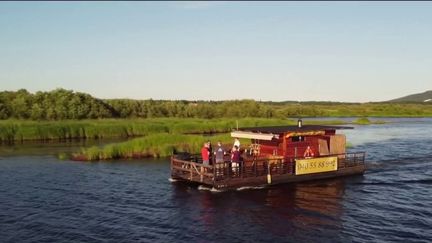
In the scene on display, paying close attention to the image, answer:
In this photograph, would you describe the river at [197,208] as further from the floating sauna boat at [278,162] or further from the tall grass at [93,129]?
the tall grass at [93,129]

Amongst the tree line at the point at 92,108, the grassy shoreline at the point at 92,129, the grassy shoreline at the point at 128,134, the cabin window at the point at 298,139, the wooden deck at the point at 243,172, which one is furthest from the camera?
the tree line at the point at 92,108

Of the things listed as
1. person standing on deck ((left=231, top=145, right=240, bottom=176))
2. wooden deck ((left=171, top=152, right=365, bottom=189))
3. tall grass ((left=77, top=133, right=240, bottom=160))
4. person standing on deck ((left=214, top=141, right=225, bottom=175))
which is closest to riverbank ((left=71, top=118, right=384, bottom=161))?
tall grass ((left=77, top=133, right=240, bottom=160))

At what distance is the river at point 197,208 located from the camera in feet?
68.5

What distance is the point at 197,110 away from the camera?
106438 millimetres

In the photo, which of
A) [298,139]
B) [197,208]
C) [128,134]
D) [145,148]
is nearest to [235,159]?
[197,208]

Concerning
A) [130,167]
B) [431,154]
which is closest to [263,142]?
[130,167]

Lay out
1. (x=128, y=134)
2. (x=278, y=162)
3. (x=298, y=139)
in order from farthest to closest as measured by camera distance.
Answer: (x=128, y=134) → (x=298, y=139) → (x=278, y=162)

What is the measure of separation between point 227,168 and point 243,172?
1296 millimetres

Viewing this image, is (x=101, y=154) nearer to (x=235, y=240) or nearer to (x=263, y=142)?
(x=263, y=142)

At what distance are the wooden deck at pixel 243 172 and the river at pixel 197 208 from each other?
61 cm

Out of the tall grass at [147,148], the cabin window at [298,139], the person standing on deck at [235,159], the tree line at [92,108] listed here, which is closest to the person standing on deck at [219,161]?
the person standing on deck at [235,159]

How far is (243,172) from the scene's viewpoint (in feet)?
98.3

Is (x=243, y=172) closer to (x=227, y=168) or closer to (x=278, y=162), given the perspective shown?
(x=227, y=168)

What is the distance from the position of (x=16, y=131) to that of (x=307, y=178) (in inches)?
1674
